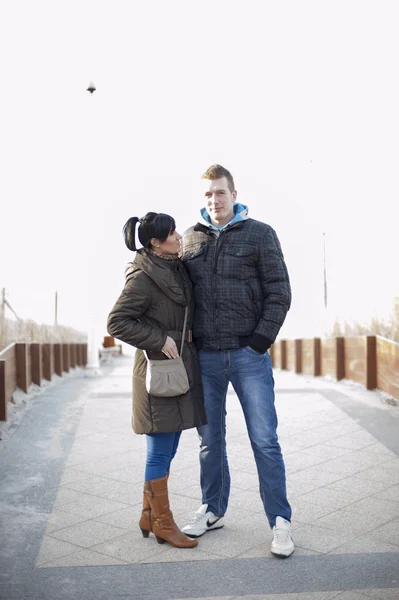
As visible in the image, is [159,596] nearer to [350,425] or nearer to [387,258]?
[350,425]

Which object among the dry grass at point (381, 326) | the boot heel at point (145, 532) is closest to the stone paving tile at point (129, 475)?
the boot heel at point (145, 532)

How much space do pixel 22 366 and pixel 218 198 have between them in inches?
238

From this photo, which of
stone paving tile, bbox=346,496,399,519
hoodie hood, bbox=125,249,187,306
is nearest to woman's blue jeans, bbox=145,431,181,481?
hoodie hood, bbox=125,249,187,306

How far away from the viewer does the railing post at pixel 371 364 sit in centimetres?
1061

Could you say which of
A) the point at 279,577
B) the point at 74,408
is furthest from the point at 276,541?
the point at 74,408

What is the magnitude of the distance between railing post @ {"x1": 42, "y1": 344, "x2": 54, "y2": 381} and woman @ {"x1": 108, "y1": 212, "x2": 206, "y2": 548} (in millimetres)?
8605

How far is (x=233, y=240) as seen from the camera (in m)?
4.75

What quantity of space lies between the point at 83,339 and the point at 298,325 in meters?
5.88

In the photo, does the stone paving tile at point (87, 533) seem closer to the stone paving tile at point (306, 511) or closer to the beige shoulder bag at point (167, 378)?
the beige shoulder bag at point (167, 378)

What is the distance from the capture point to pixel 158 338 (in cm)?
447

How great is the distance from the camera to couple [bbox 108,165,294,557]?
4.52 meters

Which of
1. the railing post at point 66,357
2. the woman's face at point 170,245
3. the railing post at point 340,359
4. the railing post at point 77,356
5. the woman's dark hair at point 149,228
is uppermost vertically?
the woman's dark hair at point 149,228

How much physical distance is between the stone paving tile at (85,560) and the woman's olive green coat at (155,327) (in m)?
0.65

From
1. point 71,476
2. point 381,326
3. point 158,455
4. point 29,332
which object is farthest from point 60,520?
point 29,332
